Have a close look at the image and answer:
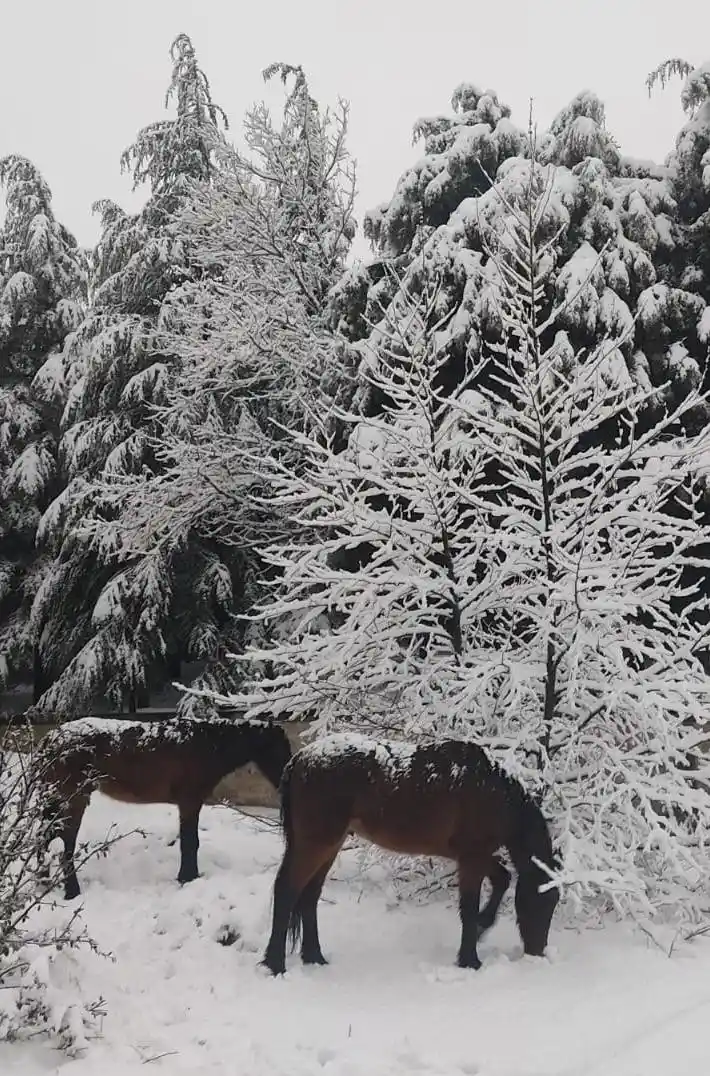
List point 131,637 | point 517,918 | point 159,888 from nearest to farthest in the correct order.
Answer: point 517,918
point 159,888
point 131,637

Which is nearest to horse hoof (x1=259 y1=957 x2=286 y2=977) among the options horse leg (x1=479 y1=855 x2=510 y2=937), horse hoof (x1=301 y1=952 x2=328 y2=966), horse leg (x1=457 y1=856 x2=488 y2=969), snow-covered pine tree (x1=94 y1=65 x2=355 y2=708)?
horse hoof (x1=301 y1=952 x2=328 y2=966)

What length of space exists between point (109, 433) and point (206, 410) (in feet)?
5.21

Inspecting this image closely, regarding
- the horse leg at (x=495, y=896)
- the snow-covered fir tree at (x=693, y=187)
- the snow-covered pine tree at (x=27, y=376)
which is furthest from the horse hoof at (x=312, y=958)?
the snow-covered pine tree at (x=27, y=376)

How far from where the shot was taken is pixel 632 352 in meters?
9.12

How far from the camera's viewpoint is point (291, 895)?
194 inches

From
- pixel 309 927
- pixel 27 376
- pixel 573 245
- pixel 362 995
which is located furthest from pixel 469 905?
pixel 27 376

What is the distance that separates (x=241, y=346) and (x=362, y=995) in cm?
878

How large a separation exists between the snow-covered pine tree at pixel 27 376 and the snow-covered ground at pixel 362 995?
9.39 meters

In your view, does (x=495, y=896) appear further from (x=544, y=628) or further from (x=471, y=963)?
(x=544, y=628)

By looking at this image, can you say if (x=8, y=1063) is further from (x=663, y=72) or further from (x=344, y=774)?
(x=663, y=72)

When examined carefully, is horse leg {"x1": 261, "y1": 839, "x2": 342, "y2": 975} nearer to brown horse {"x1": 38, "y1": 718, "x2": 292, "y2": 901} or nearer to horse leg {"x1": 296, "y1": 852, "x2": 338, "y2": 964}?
horse leg {"x1": 296, "y1": 852, "x2": 338, "y2": 964}

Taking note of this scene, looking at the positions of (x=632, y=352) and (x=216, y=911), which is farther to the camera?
(x=632, y=352)

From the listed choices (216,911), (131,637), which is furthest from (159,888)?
(131,637)

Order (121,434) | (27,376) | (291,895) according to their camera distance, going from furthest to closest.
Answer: (27,376) → (121,434) → (291,895)
